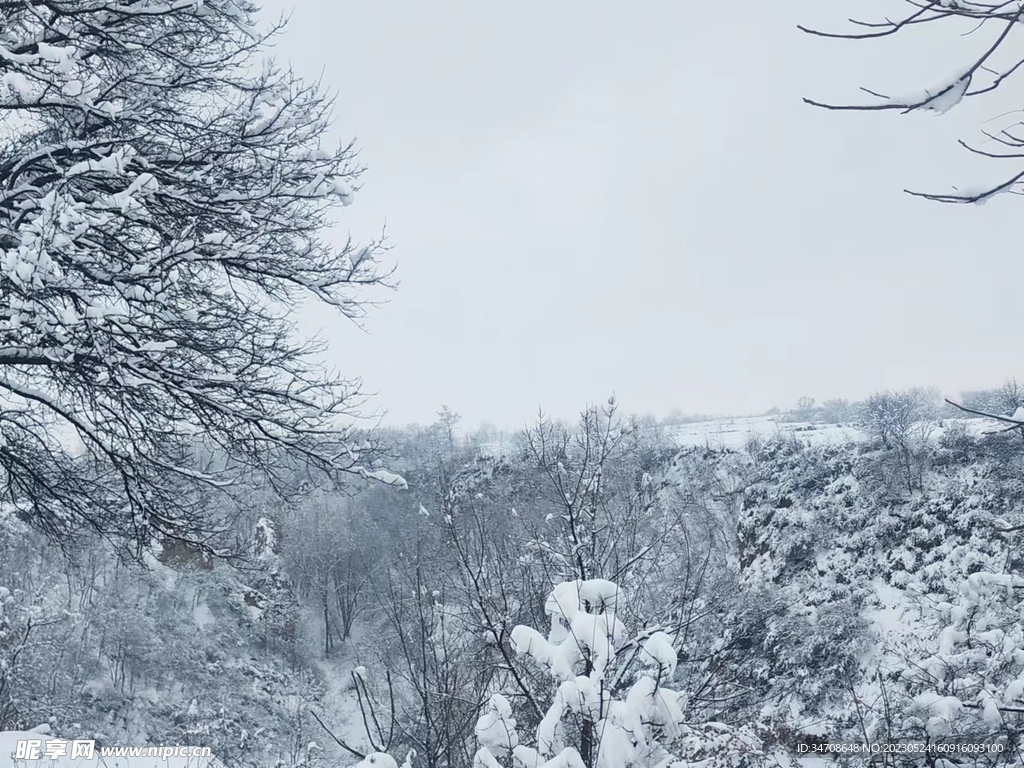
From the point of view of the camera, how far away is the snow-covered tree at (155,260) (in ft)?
11.1

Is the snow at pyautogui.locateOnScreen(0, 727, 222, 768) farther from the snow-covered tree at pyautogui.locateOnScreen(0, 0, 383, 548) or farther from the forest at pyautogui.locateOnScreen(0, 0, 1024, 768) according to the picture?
the snow-covered tree at pyautogui.locateOnScreen(0, 0, 383, 548)

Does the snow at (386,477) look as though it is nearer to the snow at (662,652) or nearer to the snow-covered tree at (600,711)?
the snow-covered tree at (600,711)

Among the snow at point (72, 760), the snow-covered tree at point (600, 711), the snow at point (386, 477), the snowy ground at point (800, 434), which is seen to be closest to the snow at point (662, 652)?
the snow-covered tree at point (600, 711)

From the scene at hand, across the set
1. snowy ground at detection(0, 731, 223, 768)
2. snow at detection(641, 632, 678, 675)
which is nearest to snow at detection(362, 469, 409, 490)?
snow at detection(641, 632, 678, 675)

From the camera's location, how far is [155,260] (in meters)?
3.36

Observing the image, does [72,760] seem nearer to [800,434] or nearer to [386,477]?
[386,477]

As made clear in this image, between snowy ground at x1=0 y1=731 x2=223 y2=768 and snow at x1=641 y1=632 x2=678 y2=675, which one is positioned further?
snowy ground at x1=0 y1=731 x2=223 y2=768

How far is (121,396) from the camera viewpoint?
368 cm

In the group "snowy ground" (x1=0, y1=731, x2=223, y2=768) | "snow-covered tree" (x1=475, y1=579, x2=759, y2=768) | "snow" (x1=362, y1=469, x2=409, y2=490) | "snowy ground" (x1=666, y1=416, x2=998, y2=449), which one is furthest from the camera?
"snowy ground" (x1=666, y1=416, x2=998, y2=449)

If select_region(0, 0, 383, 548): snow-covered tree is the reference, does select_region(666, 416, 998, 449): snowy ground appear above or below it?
below

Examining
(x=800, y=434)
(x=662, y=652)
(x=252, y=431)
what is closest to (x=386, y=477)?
(x=252, y=431)

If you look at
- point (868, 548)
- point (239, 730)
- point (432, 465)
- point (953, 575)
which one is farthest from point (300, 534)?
point (953, 575)

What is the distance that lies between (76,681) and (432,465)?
78.3 feet

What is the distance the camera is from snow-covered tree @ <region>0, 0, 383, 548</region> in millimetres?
3391
